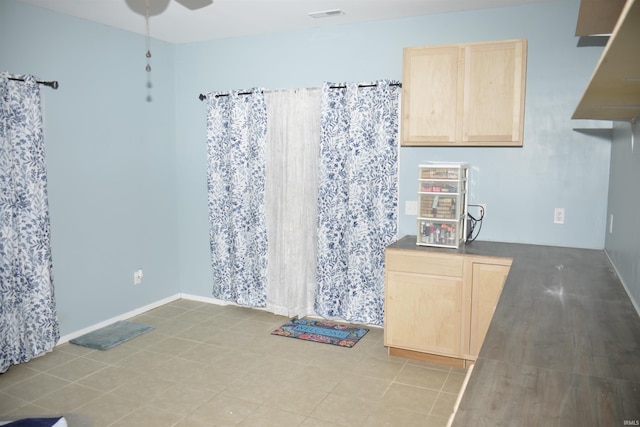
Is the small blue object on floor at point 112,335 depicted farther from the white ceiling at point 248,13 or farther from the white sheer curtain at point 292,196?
the white ceiling at point 248,13

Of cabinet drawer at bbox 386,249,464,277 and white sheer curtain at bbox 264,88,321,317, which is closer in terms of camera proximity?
cabinet drawer at bbox 386,249,464,277

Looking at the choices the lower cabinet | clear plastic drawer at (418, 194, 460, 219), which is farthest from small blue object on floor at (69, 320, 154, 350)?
clear plastic drawer at (418, 194, 460, 219)

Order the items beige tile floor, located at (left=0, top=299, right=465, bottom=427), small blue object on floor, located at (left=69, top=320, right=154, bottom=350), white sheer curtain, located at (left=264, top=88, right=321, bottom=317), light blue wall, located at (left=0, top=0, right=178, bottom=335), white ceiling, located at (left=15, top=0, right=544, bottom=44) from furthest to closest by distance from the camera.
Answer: white sheer curtain, located at (left=264, top=88, right=321, bottom=317) < small blue object on floor, located at (left=69, top=320, right=154, bottom=350) < light blue wall, located at (left=0, top=0, right=178, bottom=335) < white ceiling, located at (left=15, top=0, right=544, bottom=44) < beige tile floor, located at (left=0, top=299, right=465, bottom=427)

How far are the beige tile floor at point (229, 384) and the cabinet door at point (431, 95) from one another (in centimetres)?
168

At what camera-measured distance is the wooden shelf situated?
972 millimetres

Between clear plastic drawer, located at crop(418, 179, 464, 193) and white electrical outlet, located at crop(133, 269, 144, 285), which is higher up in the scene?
clear plastic drawer, located at crop(418, 179, 464, 193)

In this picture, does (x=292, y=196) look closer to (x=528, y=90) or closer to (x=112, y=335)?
(x=112, y=335)

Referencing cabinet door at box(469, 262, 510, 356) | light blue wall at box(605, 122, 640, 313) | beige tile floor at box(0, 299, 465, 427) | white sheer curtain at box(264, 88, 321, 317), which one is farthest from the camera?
white sheer curtain at box(264, 88, 321, 317)

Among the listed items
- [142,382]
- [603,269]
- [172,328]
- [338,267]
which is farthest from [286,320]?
[603,269]

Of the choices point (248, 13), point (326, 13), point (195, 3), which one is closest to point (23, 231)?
point (195, 3)

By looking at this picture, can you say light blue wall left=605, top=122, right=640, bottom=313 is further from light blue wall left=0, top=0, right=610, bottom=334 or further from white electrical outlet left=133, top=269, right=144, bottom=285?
white electrical outlet left=133, top=269, right=144, bottom=285

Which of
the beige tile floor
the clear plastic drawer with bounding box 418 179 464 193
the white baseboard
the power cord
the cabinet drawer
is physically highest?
the clear plastic drawer with bounding box 418 179 464 193

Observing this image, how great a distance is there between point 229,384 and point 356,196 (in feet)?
5.94

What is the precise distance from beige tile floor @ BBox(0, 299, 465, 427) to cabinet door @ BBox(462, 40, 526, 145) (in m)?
1.70
